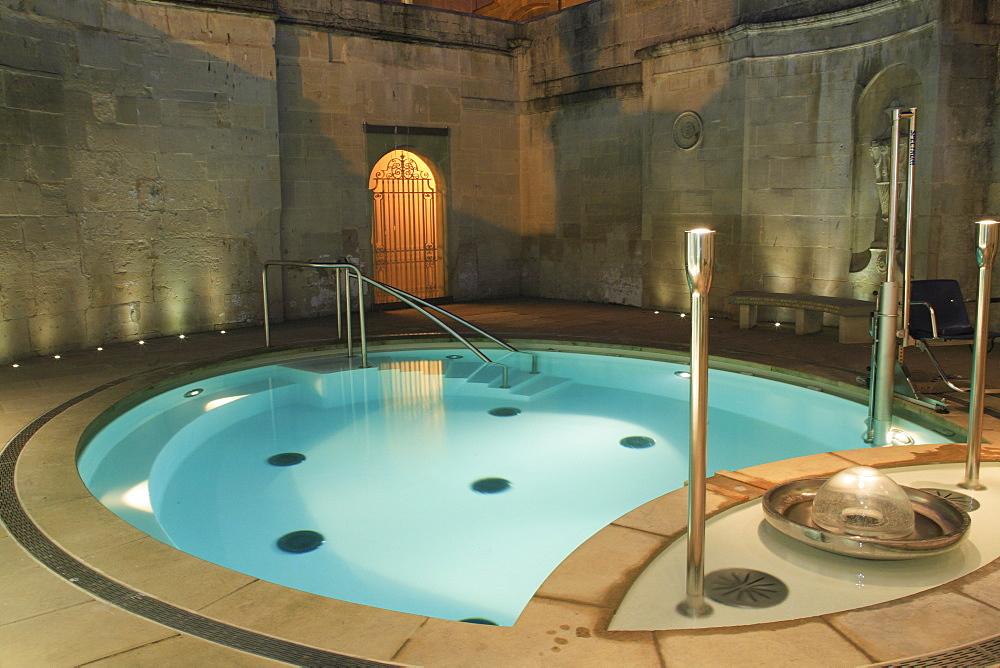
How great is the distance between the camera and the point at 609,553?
9.93ft

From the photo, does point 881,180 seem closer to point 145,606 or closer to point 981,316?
point 981,316

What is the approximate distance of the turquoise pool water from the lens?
4043mm

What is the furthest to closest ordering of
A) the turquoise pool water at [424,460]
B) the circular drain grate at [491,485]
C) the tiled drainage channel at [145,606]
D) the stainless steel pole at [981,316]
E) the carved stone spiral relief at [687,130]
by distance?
1. the carved stone spiral relief at [687,130]
2. the circular drain grate at [491,485]
3. the turquoise pool water at [424,460]
4. the stainless steel pole at [981,316]
5. the tiled drainage channel at [145,606]

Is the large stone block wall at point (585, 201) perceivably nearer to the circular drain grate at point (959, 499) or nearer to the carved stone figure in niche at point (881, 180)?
the carved stone figure in niche at point (881, 180)

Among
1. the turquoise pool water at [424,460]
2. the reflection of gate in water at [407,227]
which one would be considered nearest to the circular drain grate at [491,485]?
the turquoise pool water at [424,460]

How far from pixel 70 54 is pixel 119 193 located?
1327 millimetres

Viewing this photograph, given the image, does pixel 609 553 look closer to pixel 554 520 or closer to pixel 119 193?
pixel 554 520

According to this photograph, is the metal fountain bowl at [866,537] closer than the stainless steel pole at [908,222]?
Yes

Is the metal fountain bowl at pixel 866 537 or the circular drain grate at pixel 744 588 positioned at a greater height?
the metal fountain bowl at pixel 866 537

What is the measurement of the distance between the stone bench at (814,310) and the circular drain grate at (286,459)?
196 inches

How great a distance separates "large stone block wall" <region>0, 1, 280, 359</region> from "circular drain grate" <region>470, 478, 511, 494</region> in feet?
15.7

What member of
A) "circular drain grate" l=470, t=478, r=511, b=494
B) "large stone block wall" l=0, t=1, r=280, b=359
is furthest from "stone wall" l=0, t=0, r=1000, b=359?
"circular drain grate" l=470, t=478, r=511, b=494

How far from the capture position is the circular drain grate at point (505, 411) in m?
6.52

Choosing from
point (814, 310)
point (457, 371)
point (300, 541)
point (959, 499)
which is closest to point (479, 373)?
Answer: point (457, 371)
